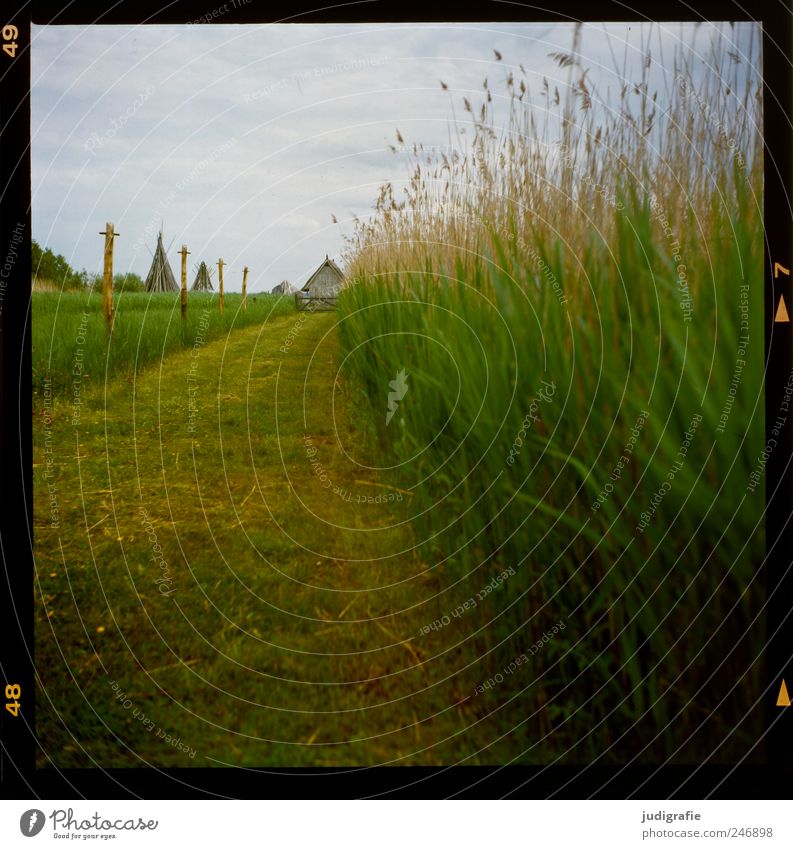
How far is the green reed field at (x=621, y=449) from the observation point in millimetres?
1352

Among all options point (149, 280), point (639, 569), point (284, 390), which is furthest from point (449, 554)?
point (149, 280)

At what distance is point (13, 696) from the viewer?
1672 millimetres

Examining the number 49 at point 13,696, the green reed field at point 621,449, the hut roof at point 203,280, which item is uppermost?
the hut roof at point 203,280

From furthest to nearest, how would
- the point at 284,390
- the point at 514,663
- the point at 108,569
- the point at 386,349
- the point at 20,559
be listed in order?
the point at 386,349 < the point at 284,390 < the point at 108,569 < the point at 20,559 < the point at 514,663

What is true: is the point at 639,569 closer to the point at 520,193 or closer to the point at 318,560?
the point at 318,560

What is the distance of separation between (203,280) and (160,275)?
141mm

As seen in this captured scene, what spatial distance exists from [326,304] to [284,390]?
31cm

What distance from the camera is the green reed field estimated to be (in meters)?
1.35

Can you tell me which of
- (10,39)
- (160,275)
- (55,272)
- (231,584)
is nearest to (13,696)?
(231,584)

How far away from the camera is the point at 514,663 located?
1527 mm

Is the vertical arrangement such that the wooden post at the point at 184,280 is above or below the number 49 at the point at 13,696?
above

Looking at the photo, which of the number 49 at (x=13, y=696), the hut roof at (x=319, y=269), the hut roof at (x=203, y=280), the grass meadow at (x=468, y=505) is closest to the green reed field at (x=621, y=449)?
the grass meadow at (x=468, y=505)

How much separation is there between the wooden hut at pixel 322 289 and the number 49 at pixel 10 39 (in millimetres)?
954

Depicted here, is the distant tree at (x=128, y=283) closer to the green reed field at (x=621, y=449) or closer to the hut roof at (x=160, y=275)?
the hut roof at (x=160, y=275)
